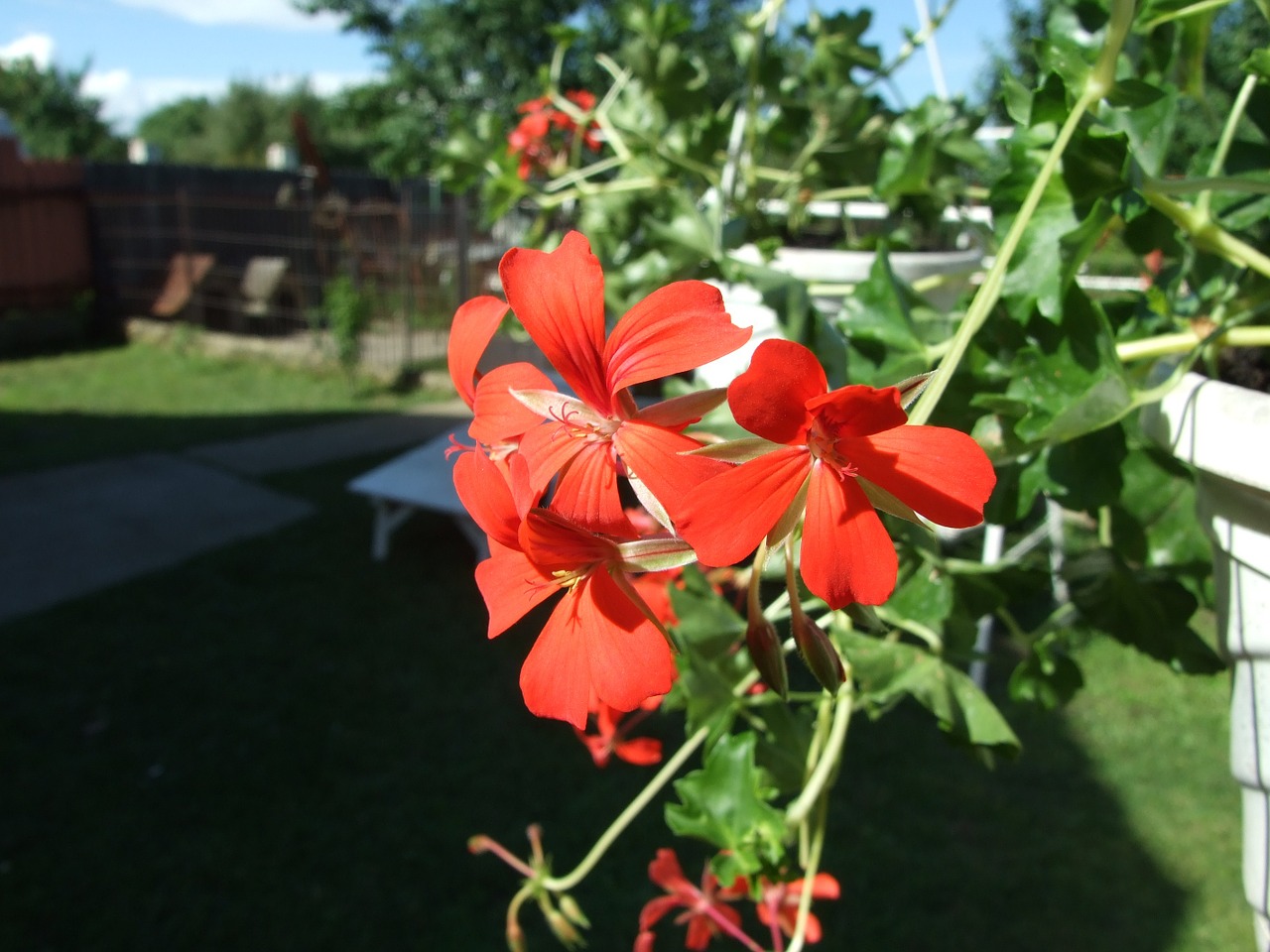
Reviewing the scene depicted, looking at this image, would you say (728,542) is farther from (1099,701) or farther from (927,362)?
(1099,701)

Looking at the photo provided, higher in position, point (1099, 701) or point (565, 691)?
point (565, 691)

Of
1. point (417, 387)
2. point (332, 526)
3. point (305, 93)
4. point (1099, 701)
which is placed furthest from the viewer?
point (305, 93)

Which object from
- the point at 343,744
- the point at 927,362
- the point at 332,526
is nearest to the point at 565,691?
the point at 927,362

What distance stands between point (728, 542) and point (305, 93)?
41.3m

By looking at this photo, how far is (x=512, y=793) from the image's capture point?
9.20ft

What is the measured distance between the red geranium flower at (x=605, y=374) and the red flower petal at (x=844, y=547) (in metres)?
0.05

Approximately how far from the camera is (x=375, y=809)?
275cm

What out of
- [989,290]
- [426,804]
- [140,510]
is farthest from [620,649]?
[140,510]

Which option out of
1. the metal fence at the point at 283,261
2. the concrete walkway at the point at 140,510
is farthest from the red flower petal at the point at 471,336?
the metal fence at the point at 283,261

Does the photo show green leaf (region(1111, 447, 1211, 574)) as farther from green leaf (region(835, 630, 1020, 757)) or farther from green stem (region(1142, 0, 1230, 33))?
green stem (region(1142, 0, 1230, 33))

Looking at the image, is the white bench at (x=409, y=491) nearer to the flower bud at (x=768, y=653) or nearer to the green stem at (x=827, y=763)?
the green stem at (x=827, y=763)

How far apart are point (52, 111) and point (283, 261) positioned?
27.6 meters

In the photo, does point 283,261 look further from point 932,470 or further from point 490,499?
point 932,470

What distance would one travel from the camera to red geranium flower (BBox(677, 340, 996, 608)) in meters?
0.35
